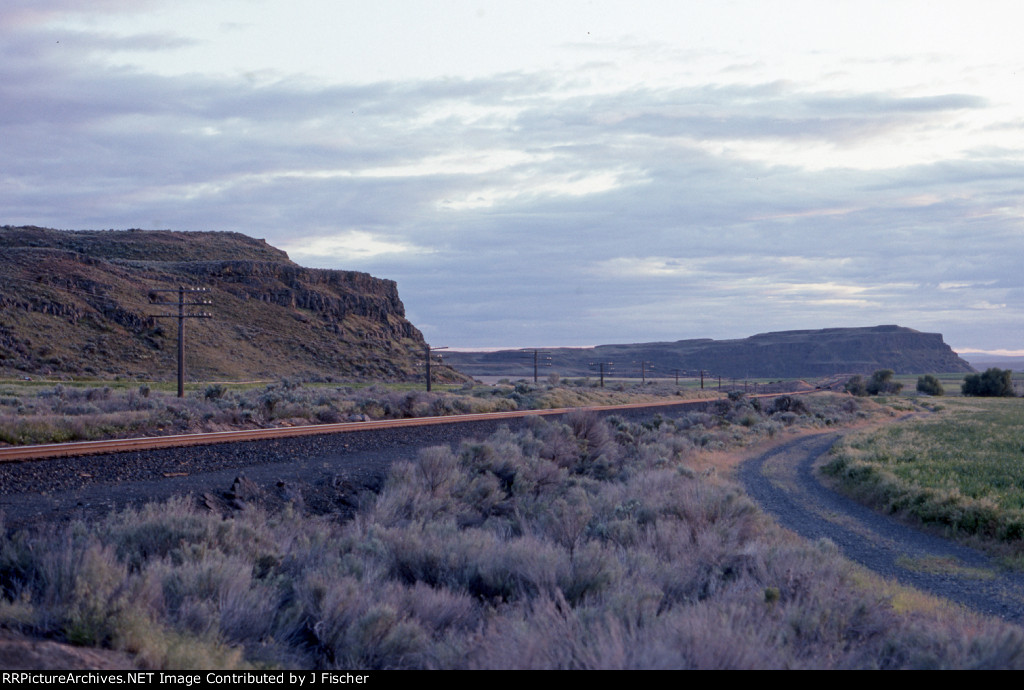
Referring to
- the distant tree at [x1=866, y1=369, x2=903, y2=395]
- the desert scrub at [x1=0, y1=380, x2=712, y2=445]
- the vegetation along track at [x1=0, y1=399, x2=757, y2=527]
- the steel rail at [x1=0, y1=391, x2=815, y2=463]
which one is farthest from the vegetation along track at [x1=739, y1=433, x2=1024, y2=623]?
the distant tree at [x1=866, y1=369, x2=903, y2=395]

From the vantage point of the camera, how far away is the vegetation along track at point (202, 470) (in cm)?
995

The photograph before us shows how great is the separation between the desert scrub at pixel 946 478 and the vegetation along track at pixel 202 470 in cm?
997

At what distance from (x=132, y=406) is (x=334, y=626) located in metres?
20.5

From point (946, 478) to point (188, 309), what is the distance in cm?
7269

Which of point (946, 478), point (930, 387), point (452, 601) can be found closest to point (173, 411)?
point (452, 601)

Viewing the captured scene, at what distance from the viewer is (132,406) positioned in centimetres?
2283

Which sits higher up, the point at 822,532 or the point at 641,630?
the point at 641,630

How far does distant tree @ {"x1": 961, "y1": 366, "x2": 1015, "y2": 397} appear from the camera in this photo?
8981 cm

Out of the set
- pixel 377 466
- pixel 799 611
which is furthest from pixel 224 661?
pixel 377 466

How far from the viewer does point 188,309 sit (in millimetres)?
76125

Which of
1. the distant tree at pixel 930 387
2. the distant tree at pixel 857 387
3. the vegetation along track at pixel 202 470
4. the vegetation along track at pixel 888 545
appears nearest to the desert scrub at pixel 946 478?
the vegetation along track at pixel 888 545

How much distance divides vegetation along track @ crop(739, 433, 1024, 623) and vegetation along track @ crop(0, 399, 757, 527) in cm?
770

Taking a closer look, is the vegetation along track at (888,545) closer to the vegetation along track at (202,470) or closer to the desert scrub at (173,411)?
the vegetation along track at (202,470)
